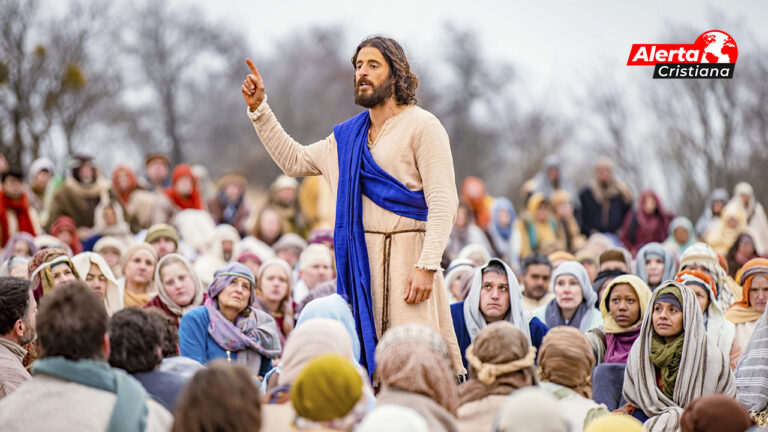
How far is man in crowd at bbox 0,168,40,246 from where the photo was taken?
37.7 feet

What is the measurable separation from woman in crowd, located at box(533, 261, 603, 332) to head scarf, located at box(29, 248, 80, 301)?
337 centimetres

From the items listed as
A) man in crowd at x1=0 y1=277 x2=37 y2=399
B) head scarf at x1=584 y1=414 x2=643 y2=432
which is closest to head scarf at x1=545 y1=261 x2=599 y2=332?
head scarf at x1=584 y1=414 x2=643 y2=432

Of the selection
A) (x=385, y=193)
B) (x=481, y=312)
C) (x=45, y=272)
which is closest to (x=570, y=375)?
(x=385, y=193)

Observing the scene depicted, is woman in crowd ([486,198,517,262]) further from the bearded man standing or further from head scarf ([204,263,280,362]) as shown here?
the bearded man standing

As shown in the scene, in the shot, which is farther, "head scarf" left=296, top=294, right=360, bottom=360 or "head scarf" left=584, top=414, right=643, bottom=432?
"head scarf" left=296, top=294, right=360, bottom=360

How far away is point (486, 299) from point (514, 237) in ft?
25.7

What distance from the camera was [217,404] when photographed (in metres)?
3.64

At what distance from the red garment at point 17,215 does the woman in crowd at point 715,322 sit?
25.6 ft

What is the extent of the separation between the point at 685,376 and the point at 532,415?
8.28 feet

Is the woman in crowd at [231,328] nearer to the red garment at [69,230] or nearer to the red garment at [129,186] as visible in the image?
the red garment at [69,230]

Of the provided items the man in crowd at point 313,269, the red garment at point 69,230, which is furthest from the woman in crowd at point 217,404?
the red garment at point 69,230

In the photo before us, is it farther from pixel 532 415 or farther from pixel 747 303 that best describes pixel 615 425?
pixel 747 303

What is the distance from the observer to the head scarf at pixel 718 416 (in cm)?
398

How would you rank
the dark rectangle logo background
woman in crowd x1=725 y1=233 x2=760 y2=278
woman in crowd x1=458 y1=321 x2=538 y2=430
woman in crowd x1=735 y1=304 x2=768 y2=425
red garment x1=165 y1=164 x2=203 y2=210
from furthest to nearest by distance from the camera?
red garment x1=165 y1=164 x2=203 y2=210 < woman in crowd x1=725 y1=233 x2=760 y2=278 < the dark rectangle logo background < woman in crowd x1=735 y1=304 x2=768 y2=425 < woman in crowd x1=458 y1=321 x2=538 y2=430
